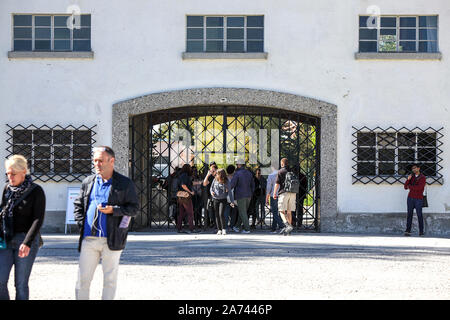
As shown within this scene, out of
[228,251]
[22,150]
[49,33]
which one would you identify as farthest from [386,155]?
[22,150]

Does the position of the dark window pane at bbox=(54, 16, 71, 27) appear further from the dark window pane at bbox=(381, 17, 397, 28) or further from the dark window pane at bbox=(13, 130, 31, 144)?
the dark window pane at bbox=(381, 17, 397, 28)

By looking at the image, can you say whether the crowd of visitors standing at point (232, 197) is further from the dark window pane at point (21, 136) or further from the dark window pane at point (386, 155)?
the dark window pane at point (21, 136)

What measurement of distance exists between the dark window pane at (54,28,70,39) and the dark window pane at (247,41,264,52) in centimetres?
456

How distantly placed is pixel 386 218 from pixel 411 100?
2985 mm

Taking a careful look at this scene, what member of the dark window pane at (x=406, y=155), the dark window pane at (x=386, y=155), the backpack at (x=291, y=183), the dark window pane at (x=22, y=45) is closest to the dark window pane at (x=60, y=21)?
the dark window pane at (x=22, y=45)

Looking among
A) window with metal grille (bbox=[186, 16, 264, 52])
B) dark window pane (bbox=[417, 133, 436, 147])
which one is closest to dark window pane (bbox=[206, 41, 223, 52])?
window with metal grille (bbox=[186, 16, 264, 52])

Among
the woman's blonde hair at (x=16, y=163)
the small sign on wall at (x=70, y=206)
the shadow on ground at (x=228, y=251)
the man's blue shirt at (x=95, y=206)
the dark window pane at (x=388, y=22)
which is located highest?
the dark window pane at (x=388, y=22)

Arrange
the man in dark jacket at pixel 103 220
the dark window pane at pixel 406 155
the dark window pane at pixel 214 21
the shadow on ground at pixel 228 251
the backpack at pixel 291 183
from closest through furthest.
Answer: the man in dark jacket at pixel 103 220 < the shadow on ground at pixel 228 251 < the backpack at pixel 291 183 < the dark window pane at pixel 406 155 < the dark window pane at pixel 214 21

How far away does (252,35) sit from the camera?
19.4 meters

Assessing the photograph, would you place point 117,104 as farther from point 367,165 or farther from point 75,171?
point 367,165

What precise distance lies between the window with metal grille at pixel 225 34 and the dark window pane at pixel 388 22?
3.00 metres

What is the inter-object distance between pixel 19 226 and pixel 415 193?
12.6 metres

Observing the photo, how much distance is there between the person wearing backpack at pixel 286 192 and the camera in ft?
59.2

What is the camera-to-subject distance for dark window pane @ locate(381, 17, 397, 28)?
19172 mm
